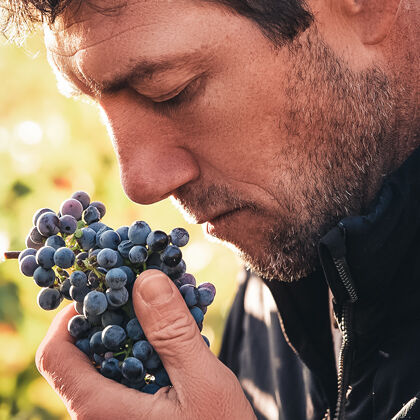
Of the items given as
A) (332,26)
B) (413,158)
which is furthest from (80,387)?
(332,26)

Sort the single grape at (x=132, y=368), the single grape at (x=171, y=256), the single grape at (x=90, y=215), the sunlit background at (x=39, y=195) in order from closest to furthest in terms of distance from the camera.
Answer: the single grape at (x=132, y=368) → the single grape at (x=171, y=256) → the single grape at (x=90, y=215) → the sunlit background at (x=39, y=195)

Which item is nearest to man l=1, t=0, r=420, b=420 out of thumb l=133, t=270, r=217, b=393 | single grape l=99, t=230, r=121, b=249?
thumb l=133, t=270, r=217, b=393

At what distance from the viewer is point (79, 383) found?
4.82ft

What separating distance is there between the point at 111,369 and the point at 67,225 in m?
0.39

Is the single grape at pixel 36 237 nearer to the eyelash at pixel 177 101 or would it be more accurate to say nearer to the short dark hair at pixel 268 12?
the eyelash at pixel 177 101

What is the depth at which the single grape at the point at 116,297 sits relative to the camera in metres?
1.37

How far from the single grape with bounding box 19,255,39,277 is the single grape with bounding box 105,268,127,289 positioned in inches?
9.3

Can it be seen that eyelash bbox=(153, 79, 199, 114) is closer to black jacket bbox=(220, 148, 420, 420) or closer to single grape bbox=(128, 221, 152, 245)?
single grape bbox=(128, 221, 152, 245)

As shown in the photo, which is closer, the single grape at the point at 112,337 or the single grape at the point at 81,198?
the single grape at the point at 112,337

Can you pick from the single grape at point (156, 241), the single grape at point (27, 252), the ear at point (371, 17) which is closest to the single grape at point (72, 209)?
the single grape at point (27, 252)

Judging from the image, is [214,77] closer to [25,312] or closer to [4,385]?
[25,312]

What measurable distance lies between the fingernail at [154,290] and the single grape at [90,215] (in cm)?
28

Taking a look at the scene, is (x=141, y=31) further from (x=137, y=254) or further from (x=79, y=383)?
(x=79, y=383)

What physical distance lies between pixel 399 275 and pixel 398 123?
0.49m
